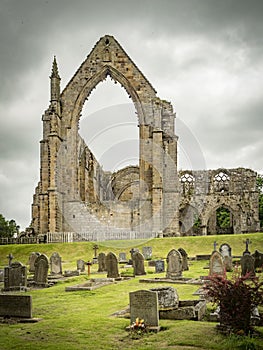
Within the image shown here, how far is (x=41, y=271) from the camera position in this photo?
16.5 meters

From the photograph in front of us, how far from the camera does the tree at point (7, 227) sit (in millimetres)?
62431

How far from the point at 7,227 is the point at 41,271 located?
2063 inches

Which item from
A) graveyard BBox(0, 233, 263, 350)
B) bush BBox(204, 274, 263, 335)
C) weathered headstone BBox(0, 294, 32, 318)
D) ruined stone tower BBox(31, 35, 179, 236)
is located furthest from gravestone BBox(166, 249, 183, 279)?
ruined stone tower BBox(31, 35, 179, 236)

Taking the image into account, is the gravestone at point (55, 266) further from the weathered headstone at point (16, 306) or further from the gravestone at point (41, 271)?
the weathered headstone at point (16, 306)

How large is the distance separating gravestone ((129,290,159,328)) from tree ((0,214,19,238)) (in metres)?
53.4

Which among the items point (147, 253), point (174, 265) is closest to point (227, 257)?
point (174, 265)

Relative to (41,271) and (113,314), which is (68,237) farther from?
(113,314)

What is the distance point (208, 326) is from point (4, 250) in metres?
24.1

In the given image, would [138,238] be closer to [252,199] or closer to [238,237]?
[238,237]

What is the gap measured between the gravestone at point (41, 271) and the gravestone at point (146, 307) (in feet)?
25.6

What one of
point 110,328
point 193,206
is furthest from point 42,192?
point 110,328

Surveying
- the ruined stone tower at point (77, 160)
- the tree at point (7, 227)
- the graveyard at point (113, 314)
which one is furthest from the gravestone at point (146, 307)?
the tree at point (7, 227)

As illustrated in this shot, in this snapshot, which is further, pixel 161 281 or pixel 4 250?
pixel 4 250

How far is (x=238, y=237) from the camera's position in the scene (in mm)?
29141
